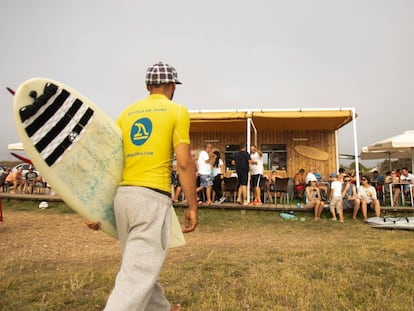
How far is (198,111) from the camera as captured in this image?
39.4ft

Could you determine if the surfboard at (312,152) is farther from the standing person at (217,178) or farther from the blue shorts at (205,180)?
the blue shorts at (205,180)

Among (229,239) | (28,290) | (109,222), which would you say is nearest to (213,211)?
(229,239)

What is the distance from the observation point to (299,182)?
13.3 metres

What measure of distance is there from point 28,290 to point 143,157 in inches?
102

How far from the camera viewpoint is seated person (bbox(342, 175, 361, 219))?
9.61m

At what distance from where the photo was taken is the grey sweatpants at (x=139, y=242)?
6.15 feet

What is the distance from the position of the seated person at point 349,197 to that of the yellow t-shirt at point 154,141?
8.49 meters

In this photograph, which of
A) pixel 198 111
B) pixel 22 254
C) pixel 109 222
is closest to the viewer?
pixel 109 222

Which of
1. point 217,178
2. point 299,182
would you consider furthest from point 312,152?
point 217,178

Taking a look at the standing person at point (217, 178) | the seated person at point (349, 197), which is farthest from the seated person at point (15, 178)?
the seated person at point (349, 197)

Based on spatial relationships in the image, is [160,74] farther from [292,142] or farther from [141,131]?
[292,142]

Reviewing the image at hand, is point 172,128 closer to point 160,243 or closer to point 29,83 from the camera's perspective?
point 160,243

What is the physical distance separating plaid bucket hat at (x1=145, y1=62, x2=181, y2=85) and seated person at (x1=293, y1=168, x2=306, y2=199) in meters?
10.8

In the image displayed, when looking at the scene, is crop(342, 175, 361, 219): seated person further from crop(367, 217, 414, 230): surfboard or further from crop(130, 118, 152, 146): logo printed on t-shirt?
crop(130, 118, 152, 146): logo printed on t-shirt
